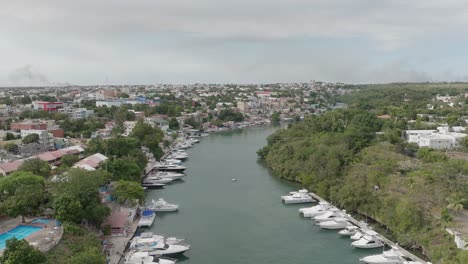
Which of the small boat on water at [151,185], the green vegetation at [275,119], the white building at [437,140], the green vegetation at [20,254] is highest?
the white building at [437,140]

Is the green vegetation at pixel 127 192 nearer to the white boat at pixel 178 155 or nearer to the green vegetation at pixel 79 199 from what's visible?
the green vegetation at pixel 79 199

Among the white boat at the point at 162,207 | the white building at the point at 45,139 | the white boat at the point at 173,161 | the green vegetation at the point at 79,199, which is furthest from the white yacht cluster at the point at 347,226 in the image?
the white building at the point at 45,139

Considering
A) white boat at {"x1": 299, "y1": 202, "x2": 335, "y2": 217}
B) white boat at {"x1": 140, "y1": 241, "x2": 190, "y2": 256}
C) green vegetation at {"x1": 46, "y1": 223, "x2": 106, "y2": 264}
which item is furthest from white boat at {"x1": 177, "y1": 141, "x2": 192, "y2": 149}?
green vegetation at {"x1": 46, "y1": 223, "x2": 106, "y2": 264}

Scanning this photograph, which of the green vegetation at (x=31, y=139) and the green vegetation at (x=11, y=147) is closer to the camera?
the green vegetation at (x=11, y=147)

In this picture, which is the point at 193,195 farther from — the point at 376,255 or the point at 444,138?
the point at 444,138

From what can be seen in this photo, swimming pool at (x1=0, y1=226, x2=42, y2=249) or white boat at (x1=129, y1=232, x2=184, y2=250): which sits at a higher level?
swimming pool at (x1=0, y1=226, x2=42, y2=249)

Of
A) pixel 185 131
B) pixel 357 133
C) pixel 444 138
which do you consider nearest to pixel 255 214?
pixel 357 133

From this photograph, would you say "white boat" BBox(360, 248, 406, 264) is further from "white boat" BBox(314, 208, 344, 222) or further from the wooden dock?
"white boat" BBox(314, 208, 344, 222)
